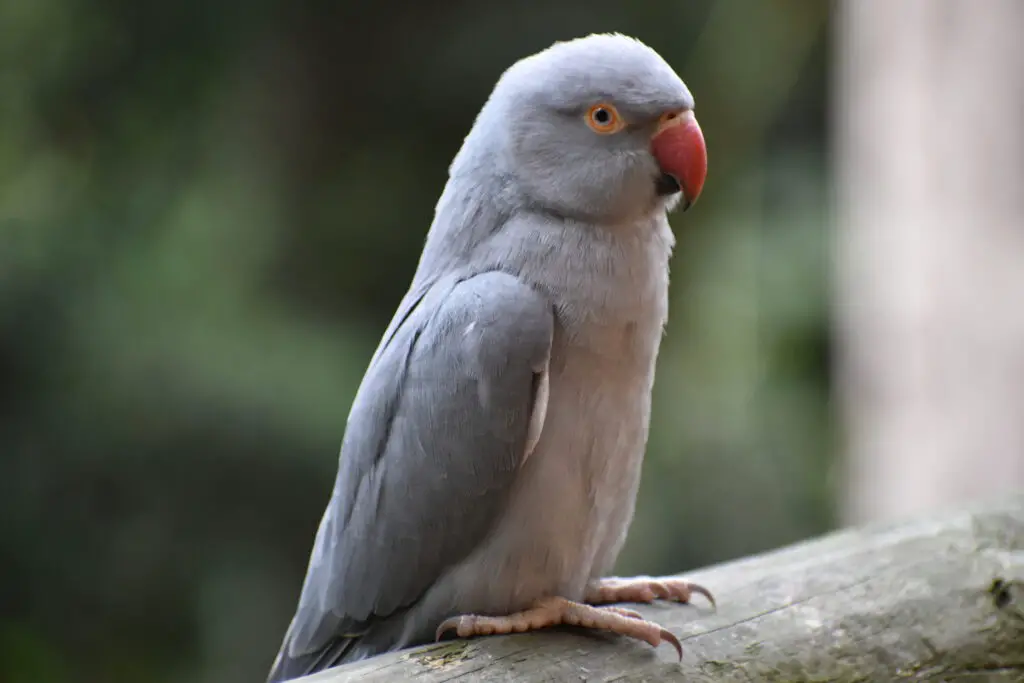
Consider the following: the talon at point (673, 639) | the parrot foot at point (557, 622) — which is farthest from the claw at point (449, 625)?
the talon at point (673, 639)

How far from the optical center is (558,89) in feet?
5.49

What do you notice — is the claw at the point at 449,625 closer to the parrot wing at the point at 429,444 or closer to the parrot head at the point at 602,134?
the parrot wing at the point at 429,444

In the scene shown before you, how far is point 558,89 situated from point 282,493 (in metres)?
2.02

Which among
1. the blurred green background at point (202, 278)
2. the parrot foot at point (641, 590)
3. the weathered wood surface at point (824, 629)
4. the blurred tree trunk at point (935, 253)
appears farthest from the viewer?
the blurred green background at point (202, 278)

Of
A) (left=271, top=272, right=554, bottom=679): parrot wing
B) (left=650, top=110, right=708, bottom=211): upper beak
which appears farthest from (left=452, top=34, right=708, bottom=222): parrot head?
(left=271, top=272, right=554, bottom=679): parrot wing

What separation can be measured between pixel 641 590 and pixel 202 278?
74.4 inches

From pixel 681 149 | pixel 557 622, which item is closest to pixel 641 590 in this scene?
pixel 557 622

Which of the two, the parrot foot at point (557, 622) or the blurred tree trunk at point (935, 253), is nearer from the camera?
the parrot foot at point (557, 622)

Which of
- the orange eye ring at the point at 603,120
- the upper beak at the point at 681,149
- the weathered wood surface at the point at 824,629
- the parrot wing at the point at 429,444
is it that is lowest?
the weathered wood surface at the point at 824,629

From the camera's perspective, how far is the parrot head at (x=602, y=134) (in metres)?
1.65

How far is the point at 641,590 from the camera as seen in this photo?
1.92m

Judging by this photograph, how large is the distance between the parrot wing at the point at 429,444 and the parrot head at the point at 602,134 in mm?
192

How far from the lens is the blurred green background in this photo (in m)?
3.02

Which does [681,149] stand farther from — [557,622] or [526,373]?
[557,622]
